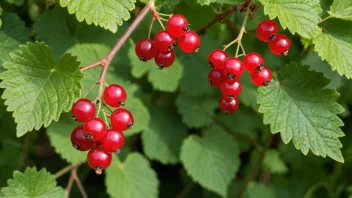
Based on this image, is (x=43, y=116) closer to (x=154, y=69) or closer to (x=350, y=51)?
(x=154, y=69)

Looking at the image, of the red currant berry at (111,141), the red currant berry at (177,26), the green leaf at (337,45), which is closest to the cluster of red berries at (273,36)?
the green leaf at (337,45)

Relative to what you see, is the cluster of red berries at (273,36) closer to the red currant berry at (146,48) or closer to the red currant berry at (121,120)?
the red currant berry at (146,48)

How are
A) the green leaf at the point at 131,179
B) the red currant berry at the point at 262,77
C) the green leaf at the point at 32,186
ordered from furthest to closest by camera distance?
the green leaf at the point at 131,179 < the green leaf at the point at 32,186 < the red currant berry at the point at 262,77

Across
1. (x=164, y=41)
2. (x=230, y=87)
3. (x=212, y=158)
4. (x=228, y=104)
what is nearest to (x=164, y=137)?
(x=212, y=158)

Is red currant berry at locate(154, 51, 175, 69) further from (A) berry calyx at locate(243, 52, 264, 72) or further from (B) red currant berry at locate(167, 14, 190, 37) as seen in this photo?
(A) berry calyx at locate(243, 52, 264, 72)

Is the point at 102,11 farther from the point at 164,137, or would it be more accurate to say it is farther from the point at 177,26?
the point at 164,137

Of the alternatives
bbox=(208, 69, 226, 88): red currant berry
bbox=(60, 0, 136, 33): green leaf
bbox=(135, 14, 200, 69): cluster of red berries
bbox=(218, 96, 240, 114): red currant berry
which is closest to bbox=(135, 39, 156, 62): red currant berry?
bbox=(135, 14, 200, 69): cluster of red berries
